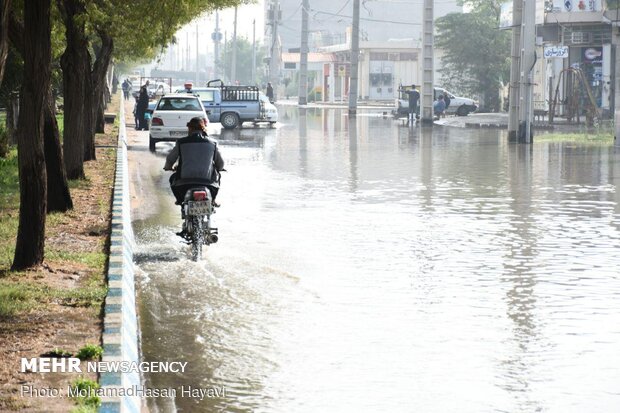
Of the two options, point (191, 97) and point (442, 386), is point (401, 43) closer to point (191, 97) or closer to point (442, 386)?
point (191, 97)

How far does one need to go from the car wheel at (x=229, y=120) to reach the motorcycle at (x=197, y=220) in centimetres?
3428

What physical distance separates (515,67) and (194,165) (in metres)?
24.4

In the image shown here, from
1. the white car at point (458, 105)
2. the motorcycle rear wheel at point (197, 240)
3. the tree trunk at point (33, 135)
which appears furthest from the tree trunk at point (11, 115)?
the white car at point (458, 105)

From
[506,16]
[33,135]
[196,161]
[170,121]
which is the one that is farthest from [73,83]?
[506,16]

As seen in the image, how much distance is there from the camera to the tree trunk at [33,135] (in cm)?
1229

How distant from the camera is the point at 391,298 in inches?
457

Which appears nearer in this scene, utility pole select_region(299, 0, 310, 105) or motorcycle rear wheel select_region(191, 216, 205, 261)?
motorcycle rear wheel select_region(191, 216, 205, 261)

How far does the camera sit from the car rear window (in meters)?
36.1

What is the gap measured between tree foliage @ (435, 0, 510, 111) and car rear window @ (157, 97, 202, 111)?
36.9 metres

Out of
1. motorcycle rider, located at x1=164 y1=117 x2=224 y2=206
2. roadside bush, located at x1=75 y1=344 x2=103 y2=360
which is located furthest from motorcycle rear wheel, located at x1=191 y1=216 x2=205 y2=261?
roadside bush, located at x1=75 y1=344 x2=103 y2=360

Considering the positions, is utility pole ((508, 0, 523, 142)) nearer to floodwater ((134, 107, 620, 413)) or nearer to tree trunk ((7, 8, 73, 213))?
floodwater ((134, 107, 620, 413))

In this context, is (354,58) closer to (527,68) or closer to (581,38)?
(581,38)

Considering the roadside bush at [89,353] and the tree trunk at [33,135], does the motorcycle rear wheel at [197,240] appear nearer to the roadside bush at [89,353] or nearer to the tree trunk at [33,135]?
the tree trunk at [33,135]

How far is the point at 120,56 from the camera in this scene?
40.0 meters
